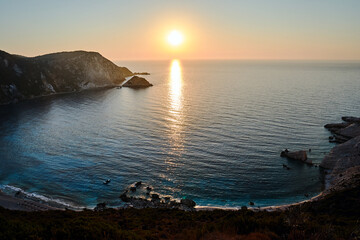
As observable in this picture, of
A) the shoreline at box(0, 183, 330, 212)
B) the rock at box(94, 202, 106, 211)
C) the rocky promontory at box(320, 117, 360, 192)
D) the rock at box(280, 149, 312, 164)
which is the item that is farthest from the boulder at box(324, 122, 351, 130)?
the rock at box(94, 202, 106, 211)

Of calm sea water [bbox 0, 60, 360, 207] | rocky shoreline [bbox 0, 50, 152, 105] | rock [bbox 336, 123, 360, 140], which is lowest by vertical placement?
calm sea water [bbox 0, 60, 360, 207]

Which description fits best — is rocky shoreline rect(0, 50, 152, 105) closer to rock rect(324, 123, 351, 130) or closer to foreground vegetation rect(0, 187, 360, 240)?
foreground vegetation rect(0, 187, 360, 240)

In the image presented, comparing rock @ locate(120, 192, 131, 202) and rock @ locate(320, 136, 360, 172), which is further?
rock @ locate(320, 136, 360, 172)

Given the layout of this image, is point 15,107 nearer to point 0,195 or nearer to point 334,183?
point 0,195

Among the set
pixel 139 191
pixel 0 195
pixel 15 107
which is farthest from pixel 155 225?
pixel 15 107

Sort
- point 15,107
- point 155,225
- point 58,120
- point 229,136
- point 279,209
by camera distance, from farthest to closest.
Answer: point 15,107, point 58,120, point 229,136, point 279,209, point 155,225

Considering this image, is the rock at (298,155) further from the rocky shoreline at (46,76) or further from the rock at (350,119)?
the rocky shoreline at (46,76)
